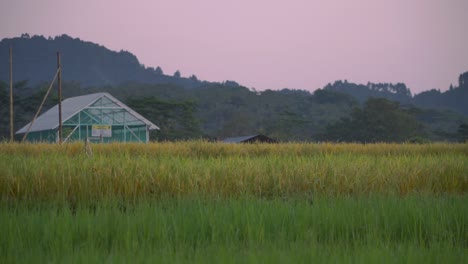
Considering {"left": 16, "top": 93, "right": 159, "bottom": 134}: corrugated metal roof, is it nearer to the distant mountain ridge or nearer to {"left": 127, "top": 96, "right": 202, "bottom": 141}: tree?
{"left": 127, "top": 96, "right": 202, "bottom": 141}: tree

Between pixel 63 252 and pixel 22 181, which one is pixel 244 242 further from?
pixel 22 181

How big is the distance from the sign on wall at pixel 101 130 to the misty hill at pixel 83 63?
57227 mm

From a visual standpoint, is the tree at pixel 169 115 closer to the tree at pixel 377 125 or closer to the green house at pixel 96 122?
the green house at pixel 96 122

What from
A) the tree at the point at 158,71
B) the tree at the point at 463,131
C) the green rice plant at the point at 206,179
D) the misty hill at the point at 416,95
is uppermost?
the tree at the point at 158,71

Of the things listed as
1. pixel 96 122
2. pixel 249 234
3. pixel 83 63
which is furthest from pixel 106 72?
pixel 249 234

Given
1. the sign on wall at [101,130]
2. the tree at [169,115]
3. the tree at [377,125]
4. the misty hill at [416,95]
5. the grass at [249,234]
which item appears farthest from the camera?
the misty hill at [416,95]

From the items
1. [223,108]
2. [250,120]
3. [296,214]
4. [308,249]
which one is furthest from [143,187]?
[223,108]

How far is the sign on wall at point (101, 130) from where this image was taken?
26.2 metres

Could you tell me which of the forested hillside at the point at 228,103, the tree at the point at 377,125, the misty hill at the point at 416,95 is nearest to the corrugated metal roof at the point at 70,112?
the forested hillside at the point at 228,103

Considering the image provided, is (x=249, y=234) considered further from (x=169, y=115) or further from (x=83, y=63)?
(x=83, y=63)

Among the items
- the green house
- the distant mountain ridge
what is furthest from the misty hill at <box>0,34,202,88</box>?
the green house

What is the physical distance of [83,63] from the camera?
90812 millimetres

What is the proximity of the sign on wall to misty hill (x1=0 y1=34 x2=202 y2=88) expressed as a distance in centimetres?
5723

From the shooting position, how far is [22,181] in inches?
255
